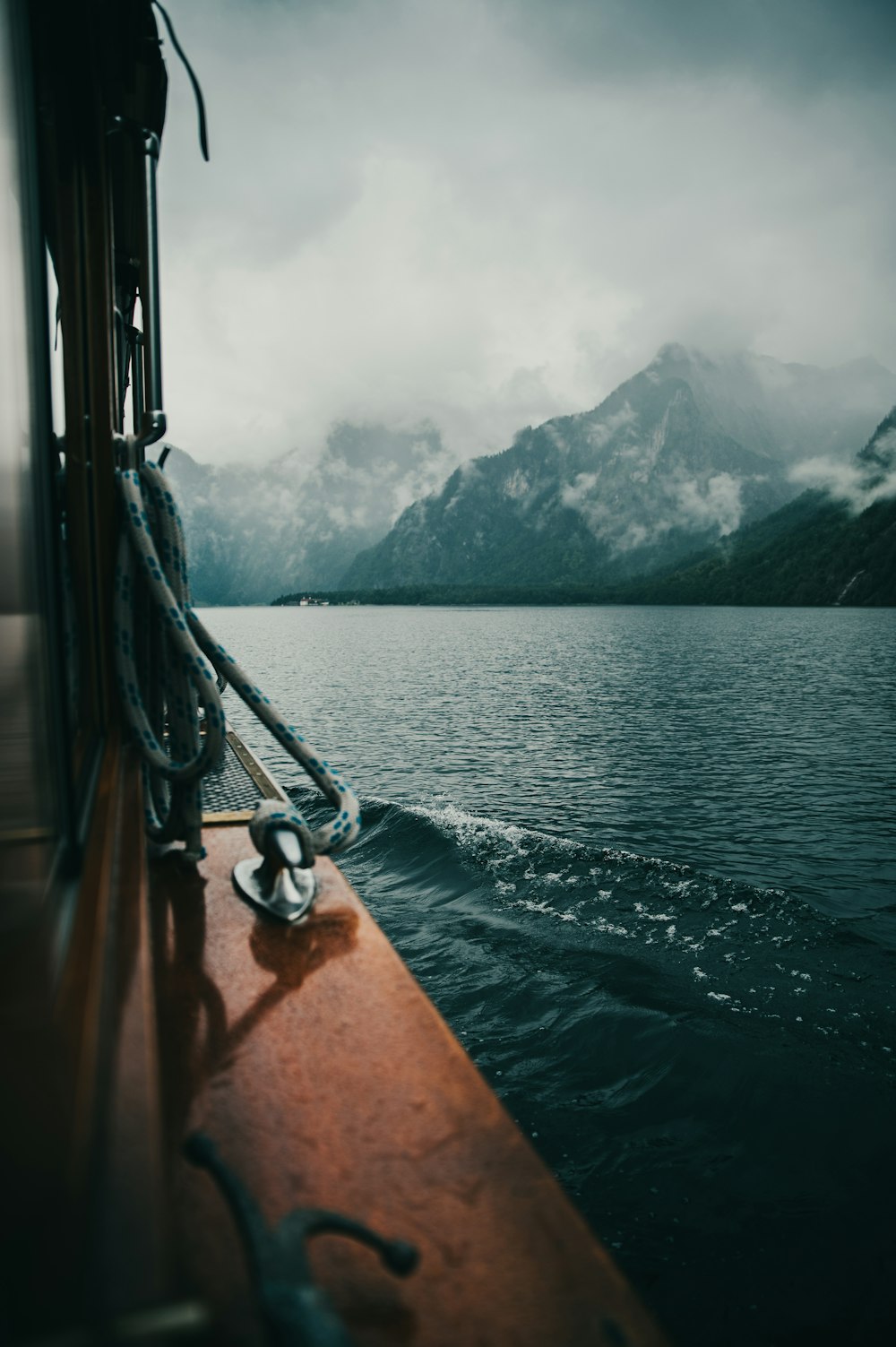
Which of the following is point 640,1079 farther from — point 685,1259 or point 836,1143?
point 685,1259

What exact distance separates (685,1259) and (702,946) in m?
3.31

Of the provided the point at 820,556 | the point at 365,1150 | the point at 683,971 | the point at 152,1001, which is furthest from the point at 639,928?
the point at 820,556

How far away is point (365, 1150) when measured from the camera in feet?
4.84

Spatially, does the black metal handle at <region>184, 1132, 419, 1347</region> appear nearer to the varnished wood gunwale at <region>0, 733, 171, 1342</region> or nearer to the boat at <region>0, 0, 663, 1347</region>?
the boat at <region>0, 0, 663, 1347</region>

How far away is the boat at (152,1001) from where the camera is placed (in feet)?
2.63

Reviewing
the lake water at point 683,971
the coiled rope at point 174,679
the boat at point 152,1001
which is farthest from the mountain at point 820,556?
the boat at point 152,1001

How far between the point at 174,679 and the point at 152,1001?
155 cm

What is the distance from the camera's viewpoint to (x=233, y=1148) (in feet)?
4.73

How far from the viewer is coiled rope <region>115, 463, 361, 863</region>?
2.49 meters

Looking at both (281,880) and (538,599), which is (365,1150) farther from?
(538,599)

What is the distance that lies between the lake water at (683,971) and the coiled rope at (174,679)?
2359mm

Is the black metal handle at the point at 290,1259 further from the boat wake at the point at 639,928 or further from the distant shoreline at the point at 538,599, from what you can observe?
the distant shoreline at the point at 538,599

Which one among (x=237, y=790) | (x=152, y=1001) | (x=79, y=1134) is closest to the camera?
(x=79, y=1134)

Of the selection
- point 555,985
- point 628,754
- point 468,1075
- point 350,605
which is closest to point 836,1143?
point 555,985
